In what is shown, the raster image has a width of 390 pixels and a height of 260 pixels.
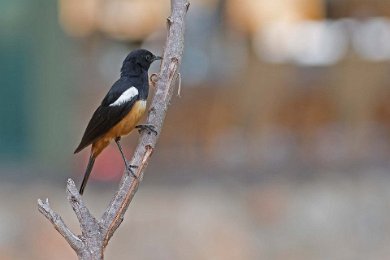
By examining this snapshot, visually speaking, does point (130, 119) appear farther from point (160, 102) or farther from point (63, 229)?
point (63, 229)

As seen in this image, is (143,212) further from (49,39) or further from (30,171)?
(49,39)

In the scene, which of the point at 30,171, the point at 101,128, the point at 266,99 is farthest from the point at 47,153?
the point at 101,128

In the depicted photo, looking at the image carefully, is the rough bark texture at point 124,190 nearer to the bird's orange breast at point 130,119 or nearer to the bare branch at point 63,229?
the bare branch at point 63,229

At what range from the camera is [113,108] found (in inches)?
113

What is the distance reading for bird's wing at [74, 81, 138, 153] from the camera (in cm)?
283

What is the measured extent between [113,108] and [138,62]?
143 mm

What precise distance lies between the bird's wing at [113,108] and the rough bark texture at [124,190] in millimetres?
725

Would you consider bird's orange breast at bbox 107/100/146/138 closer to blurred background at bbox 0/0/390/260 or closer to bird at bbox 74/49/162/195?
bird at bbox 74/49/162/195

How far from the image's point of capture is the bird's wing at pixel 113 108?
111 inches

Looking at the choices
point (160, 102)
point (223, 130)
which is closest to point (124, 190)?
point (160, 102)

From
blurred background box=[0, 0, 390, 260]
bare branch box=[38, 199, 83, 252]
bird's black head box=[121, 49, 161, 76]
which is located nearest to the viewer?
bare branch box=[38, 199, 83, 252]

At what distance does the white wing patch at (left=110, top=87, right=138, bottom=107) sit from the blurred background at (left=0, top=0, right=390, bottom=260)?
3712 mm

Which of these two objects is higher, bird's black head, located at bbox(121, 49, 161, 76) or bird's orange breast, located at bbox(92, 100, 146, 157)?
bird's black head, located at bbox(121, 49, 161, 76)

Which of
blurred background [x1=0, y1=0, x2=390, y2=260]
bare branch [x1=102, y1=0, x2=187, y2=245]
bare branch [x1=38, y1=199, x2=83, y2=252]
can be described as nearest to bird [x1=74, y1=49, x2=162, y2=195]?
bare branch [x1=102, y1=0, x2=187, y2=245]
